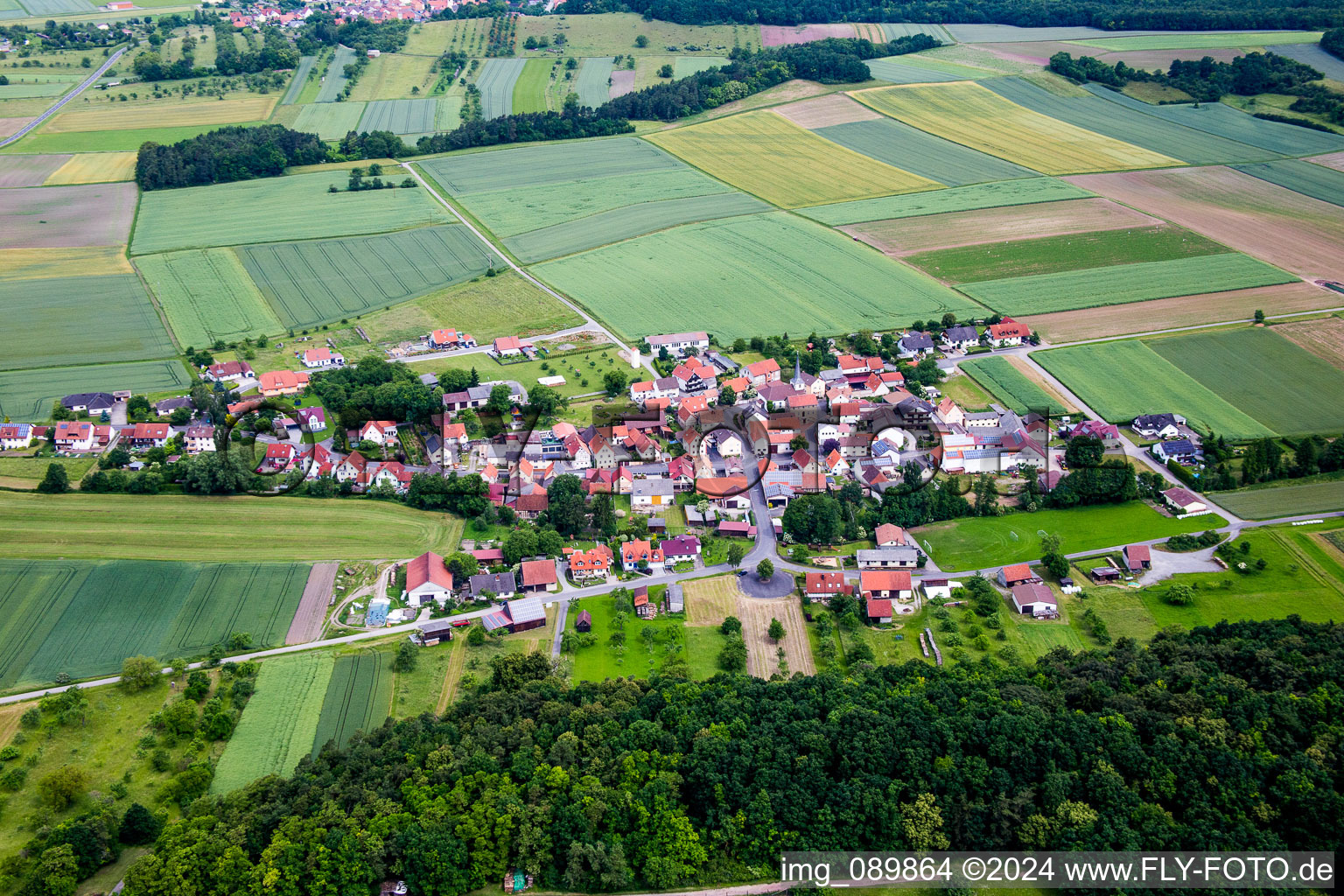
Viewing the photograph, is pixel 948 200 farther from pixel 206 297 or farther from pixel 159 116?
pixel 159 116

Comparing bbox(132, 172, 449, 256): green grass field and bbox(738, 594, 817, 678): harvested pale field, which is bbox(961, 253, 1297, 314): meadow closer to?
bbox(738, 594, 817, 678): harvested pale field

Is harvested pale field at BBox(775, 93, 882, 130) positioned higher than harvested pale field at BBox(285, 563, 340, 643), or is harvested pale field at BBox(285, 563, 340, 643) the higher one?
harvested pale field at BBox(775, 93, 882, 130)

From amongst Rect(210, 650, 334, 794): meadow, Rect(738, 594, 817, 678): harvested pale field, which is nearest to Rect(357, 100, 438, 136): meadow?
Rect(210, 650, 334, 794): meadow

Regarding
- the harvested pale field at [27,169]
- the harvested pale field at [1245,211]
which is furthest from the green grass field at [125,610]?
the harvested pale field at [1245,211]

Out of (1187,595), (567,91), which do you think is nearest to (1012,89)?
(567,91)

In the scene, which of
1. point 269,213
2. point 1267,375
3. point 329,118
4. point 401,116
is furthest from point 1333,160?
point 329,118

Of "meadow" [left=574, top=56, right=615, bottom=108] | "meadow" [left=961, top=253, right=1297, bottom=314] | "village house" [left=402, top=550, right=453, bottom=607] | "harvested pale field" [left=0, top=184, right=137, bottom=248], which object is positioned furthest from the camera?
"meadow" [left=574, top=56, right=615, bottom=108]

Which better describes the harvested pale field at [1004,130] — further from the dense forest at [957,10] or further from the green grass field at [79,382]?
the green grass field at [79,382]
